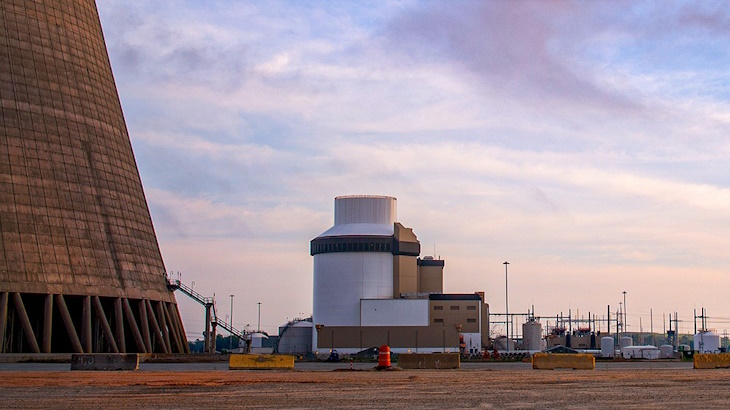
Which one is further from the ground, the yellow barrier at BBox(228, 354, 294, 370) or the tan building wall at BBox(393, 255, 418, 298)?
the tan building wall at BBox(393, 255, 418, 298)

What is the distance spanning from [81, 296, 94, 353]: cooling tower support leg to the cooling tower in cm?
9

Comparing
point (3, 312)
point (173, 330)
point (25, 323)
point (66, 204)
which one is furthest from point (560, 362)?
point (173, 330)

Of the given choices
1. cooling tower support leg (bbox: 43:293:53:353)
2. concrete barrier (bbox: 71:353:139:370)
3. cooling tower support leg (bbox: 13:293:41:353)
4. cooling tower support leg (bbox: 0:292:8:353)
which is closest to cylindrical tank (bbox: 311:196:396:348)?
cooling tower support leg (bbox: 43:293:53:353)

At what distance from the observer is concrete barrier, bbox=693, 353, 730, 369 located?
137 ft

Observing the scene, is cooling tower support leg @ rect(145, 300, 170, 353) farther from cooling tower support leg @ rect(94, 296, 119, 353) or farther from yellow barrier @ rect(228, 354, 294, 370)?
yellow barrier @ rect(228, 354, 294, 370)

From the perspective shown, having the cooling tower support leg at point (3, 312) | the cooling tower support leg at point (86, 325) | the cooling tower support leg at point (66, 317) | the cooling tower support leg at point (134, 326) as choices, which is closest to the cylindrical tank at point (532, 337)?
the cooling tower support leg at point (134, 326)

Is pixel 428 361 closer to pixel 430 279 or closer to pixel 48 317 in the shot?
pixel 48 317

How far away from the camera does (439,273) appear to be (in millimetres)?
109625

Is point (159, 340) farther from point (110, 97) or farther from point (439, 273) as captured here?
point (439, 273)

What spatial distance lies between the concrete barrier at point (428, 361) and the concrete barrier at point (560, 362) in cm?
320

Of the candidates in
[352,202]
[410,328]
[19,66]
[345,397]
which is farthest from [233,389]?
[352,202]

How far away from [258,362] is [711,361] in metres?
18.7

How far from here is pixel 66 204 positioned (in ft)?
182

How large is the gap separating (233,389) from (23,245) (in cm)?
3141
